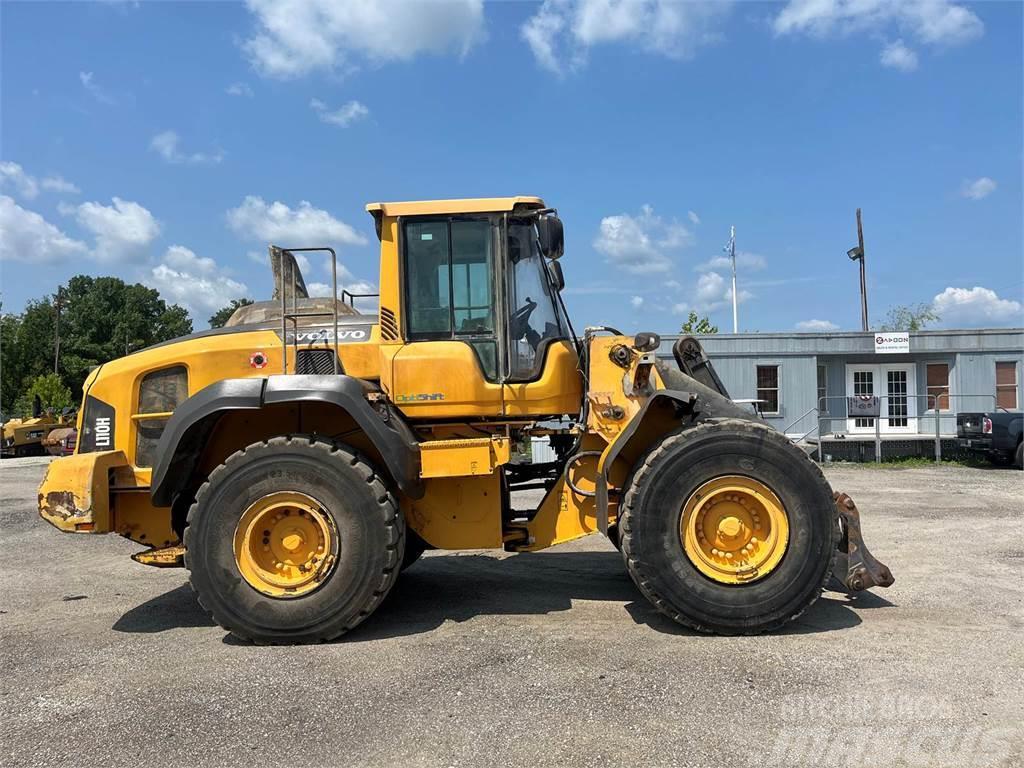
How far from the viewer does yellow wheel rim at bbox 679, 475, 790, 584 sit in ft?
14.8

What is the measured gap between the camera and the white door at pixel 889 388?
62.3ft

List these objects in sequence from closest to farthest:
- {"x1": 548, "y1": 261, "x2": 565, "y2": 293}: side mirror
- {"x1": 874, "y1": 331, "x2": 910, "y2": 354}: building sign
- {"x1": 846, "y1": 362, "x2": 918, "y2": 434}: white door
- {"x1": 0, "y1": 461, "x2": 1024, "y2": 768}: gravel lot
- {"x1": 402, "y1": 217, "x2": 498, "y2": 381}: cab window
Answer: {"x1": 0, "y1": 461, "x2": 1024, "y2": 768}: gravel lot
{"x1": 402, "y1": 217, "x2": 498, "y2": 381}: cab window
{"x1": 548, "y1": 261, "x2": 565, "y2": 293}: side mirror
{"x1": 874, "y1": 331, "x2": 910, "y2": 354}: building sign
{"x1": 846, "y1": 362, "x2": 918, "y2": 434}: white door

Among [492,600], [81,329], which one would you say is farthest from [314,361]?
[81,329]

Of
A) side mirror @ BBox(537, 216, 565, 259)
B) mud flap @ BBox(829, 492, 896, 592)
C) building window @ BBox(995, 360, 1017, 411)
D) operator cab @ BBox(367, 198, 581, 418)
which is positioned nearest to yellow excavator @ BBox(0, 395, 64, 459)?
operator cab @ BBox(367, 198, 581, 418)

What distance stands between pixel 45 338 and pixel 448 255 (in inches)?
2324

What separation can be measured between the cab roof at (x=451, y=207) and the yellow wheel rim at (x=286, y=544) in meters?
2.03

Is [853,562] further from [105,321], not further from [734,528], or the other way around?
[105,321]

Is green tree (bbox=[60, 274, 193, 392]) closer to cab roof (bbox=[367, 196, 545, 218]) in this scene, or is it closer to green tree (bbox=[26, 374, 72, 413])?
green tree (bbox=[26, 374, 72, 413])

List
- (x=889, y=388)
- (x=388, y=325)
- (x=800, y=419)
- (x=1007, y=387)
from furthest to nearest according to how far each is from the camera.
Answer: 1. (x=889, y=388)
2. (x=1007, y=387)
3. (x=800, y=419)
4. (x=388, y=325)

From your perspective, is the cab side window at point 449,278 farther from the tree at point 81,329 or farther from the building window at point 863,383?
the tree at point 81,329

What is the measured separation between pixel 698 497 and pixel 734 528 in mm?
301

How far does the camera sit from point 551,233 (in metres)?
4.82

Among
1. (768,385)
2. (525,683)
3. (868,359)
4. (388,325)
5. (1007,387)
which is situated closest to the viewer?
(525,683)

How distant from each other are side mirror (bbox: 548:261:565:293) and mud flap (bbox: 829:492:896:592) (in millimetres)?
2474
